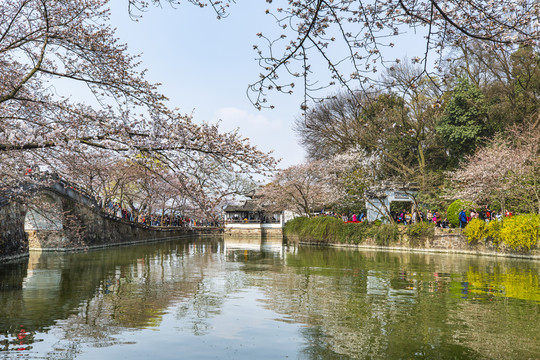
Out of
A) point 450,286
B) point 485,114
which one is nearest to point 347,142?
point 485,114

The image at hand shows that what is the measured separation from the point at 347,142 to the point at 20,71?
1059 inches

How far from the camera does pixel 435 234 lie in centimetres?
2391

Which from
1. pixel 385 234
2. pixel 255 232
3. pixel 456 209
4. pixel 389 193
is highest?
pixel 389 193

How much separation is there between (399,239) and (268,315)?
19496mm

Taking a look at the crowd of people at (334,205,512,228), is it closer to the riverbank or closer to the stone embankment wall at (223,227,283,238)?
the riverbank

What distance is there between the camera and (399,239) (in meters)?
25.7

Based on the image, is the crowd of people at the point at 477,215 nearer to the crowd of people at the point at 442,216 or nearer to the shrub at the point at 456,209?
the crowd of people at the point at 442,216

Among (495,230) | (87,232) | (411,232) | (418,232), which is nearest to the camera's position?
(495,230)

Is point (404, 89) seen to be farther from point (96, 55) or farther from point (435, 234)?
point (435, 234)

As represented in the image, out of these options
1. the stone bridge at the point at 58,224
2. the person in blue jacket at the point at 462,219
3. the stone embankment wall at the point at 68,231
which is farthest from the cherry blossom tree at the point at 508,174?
the stone embankment wall at the point at 68,231

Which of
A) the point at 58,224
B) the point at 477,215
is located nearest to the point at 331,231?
the point at 477,215

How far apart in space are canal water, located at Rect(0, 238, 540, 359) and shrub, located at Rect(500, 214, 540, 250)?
5.04 metres

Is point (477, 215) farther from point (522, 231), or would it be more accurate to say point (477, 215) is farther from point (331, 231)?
point (331, 231)

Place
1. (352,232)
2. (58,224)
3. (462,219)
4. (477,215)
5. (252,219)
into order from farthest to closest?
1. (252,219)
2. (352,232)
3. (477,215)
4. (462,219)
5. (58,224)
